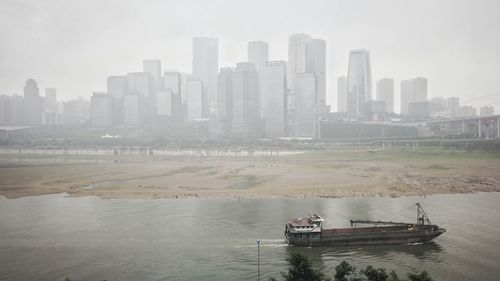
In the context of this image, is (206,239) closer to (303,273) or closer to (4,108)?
(303,273)

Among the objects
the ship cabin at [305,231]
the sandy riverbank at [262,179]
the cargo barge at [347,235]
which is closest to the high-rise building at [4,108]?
the sandy riverbank at [262,179]

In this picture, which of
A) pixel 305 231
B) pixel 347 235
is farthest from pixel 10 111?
pixel 347 235

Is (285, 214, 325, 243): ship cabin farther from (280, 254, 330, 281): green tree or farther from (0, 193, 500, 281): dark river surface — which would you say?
(280, 254, 330, 281): green tree

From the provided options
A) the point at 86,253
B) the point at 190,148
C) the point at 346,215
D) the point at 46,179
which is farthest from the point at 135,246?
the point at 190,148

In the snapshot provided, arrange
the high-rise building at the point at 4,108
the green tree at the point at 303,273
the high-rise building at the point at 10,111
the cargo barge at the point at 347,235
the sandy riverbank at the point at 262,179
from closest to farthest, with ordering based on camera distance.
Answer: the green tree at the point at 303,273 → the cargo barge at the point at 347,235 → the sandy riverbank at the point at 262,179 → the high-rise building at the point at 4,108 → the high-rise building at the point at 10,111

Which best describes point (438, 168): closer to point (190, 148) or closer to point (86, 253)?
point (86, 253)

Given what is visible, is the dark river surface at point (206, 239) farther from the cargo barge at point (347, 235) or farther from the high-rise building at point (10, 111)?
the high-rise building at point (10, 111)
